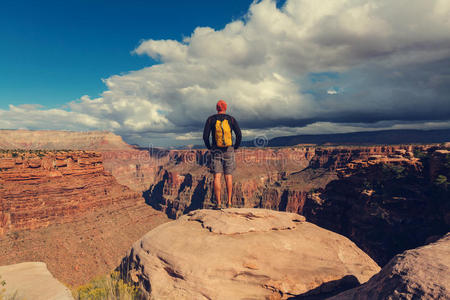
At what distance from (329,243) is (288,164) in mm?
189474

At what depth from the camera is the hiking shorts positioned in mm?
9578

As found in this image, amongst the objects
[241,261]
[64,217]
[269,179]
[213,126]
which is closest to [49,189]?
[64,217]

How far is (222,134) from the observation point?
31.2ft

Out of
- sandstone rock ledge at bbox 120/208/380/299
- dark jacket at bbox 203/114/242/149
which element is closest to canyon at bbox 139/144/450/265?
dark jacket at bbox 203/114/242/149

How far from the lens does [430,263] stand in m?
3.53

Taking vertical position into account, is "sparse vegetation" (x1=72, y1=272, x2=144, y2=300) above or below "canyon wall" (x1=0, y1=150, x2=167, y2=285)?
above

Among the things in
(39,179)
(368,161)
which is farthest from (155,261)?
(39,179)

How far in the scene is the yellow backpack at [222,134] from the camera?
374 inches

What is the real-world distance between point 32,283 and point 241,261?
213 inches

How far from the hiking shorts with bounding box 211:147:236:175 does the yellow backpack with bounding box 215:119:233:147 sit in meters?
0.28

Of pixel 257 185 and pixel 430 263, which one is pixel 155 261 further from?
pixel 257 185

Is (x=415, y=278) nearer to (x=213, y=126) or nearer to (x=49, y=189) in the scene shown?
(x=213, y=126)

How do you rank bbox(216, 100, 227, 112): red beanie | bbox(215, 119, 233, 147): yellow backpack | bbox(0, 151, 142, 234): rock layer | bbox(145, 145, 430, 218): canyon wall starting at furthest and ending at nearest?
bbox(145, 145, 430, 218): canyon wall
bbox(0, 151, 142, 234): rock layer
bbox(216, 100, 227, 112): red beanie
bbox(215, 119, 233, 147): yellow backpack

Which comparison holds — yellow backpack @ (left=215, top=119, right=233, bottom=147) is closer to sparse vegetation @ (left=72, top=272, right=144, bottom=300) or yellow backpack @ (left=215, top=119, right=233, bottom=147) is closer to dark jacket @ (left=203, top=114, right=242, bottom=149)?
dark jacket @ (left=203, top=114, right=242, bottom=149)
